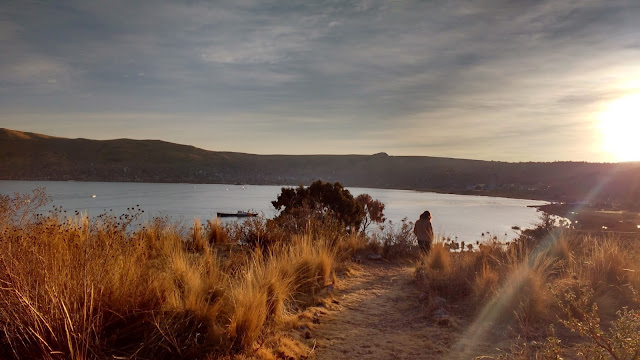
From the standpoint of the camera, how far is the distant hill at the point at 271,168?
104m

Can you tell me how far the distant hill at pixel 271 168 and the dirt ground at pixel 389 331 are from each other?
9045 centimetres

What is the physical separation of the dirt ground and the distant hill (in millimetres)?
90449

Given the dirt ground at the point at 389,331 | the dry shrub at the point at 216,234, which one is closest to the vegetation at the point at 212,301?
the dirt ground at the point at 389,331

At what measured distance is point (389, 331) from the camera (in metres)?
5.38

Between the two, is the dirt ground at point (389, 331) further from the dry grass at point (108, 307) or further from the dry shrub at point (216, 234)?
the dry shrub at point (216, 234)

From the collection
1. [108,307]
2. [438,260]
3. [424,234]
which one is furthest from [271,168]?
[108,307]

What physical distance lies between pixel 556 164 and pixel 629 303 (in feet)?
388

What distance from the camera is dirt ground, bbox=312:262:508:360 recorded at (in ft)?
15.1

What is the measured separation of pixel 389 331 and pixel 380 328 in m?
0.16

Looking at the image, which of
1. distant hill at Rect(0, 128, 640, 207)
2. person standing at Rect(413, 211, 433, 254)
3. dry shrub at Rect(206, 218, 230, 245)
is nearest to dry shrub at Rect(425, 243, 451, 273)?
person standing at Rect(413, 211, 433, 254)

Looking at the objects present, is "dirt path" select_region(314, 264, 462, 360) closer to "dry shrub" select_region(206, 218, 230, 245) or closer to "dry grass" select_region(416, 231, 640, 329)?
"dry grass" select_region(416, 231, 640, 329)

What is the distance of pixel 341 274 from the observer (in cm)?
881

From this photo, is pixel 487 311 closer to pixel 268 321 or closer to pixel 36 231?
pixel 268 321

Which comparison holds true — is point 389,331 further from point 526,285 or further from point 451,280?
point 526,285
